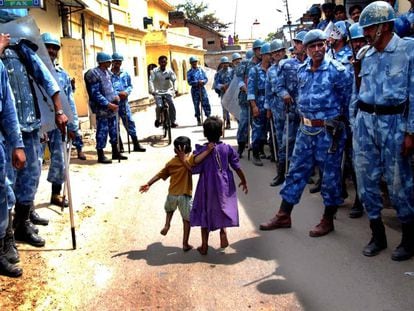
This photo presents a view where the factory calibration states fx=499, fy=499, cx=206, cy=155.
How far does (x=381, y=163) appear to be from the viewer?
4.44 meters

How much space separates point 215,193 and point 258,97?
14.2ft

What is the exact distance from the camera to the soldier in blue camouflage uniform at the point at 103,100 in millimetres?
9188

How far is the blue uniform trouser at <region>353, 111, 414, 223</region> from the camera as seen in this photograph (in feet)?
14.0

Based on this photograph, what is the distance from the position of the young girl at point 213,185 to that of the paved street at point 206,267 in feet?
1.11

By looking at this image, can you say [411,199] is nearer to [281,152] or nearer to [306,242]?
→ [306,242]

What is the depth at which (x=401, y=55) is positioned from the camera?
4152 mm

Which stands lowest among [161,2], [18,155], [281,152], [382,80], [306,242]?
[306,242]

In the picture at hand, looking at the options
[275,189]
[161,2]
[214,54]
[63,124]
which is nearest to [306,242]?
[275,189]

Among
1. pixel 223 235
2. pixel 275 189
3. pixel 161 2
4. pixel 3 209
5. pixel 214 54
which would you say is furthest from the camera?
pixel 214 54

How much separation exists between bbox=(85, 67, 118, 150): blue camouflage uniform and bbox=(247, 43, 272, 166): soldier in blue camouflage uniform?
264 centimetres

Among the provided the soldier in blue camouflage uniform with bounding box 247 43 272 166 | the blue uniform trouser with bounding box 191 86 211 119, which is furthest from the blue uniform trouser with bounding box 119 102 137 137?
the blue uniform trouser with bounding box 191 86 211 119

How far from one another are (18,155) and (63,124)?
0.79 meters

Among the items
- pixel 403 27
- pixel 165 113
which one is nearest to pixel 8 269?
pixel 403 27

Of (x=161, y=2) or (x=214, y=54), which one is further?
(x=214, y=54)
